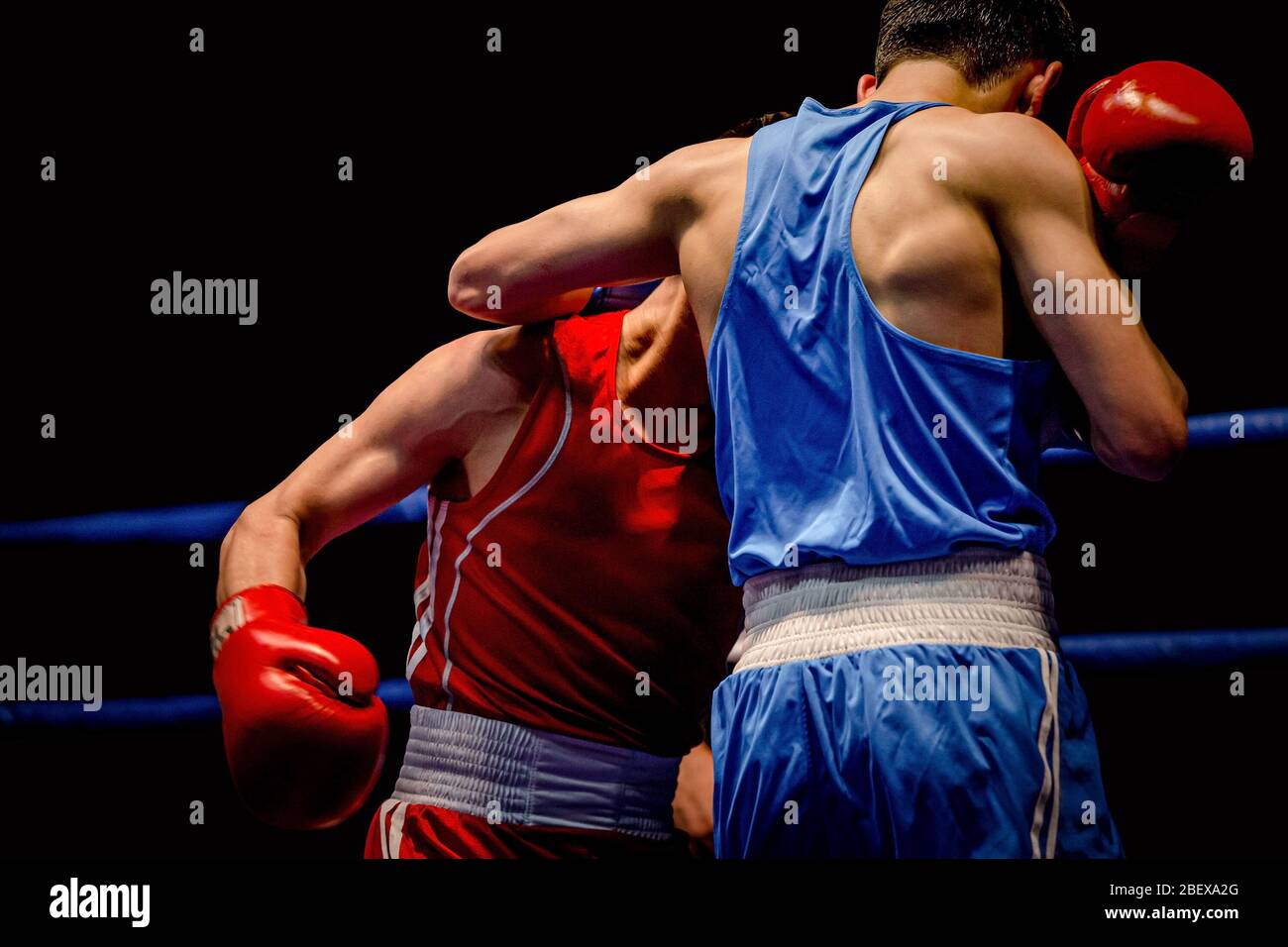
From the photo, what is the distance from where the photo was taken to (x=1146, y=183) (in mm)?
1397

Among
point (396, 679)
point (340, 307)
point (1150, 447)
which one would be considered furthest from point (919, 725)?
point (340, 307)

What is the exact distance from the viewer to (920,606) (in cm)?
133

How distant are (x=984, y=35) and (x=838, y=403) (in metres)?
0.48

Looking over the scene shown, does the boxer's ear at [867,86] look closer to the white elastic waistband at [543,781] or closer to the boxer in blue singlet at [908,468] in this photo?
the boxer in blue singlet at [908,468]

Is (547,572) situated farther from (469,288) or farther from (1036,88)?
(1036,88)

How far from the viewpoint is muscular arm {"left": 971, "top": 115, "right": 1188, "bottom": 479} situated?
1.33m

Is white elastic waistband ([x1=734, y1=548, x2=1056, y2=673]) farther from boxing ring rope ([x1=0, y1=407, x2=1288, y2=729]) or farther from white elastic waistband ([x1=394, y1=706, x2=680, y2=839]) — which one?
boxing ring rope ([x1=0, y1=407, x2=1288, y2=729])

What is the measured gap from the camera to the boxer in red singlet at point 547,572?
1.78 m

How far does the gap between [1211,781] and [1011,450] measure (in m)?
1.07

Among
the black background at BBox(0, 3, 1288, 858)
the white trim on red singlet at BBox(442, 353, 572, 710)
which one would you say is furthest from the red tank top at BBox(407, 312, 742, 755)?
the black background at BBox(0, 3, 1288, 858)

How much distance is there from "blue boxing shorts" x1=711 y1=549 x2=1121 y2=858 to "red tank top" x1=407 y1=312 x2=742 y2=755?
0.43 meters
